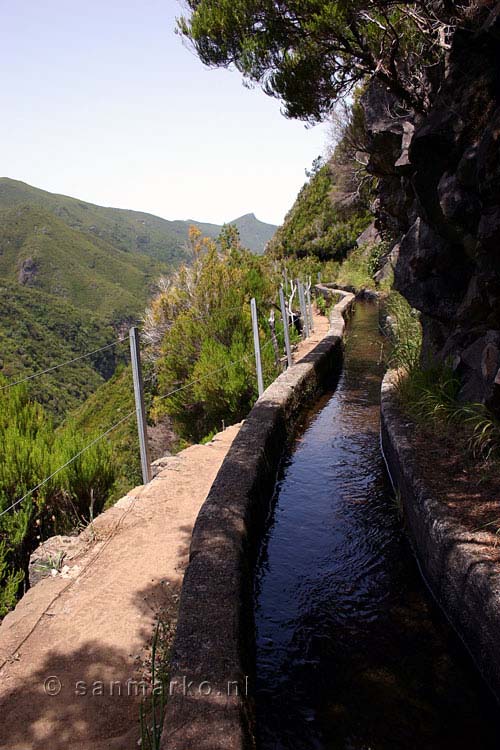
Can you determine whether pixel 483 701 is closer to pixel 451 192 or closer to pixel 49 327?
pixel 451 192

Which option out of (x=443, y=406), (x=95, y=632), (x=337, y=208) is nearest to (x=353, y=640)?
(x=95, y=632)

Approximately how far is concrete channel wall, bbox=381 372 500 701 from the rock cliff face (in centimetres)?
77

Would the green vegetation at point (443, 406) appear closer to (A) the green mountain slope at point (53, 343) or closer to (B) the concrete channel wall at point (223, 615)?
(B) the concrete channel wall at point (223, 615)

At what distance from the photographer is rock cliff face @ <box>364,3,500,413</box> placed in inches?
141

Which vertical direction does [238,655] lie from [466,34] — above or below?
below

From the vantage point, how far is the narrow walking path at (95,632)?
2273 mm

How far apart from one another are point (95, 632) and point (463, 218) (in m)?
3.62

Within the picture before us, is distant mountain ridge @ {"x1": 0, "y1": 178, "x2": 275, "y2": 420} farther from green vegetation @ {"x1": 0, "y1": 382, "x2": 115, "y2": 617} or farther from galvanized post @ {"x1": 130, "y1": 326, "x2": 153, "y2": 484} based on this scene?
green vegetation @ {"x1": 0, "y1": 382, "x2": 115, "y2": 617}

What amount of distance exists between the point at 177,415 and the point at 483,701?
7.98m

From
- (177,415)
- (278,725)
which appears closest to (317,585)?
(278,725)

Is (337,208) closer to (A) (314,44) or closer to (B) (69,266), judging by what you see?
(A) (314,44)

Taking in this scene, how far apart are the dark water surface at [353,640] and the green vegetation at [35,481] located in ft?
5.03

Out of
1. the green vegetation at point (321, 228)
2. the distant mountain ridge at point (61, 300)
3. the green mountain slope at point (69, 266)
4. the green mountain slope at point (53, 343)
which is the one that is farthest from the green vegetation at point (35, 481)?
the green mountain slope at point (69, 266)

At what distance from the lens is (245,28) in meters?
8.46
